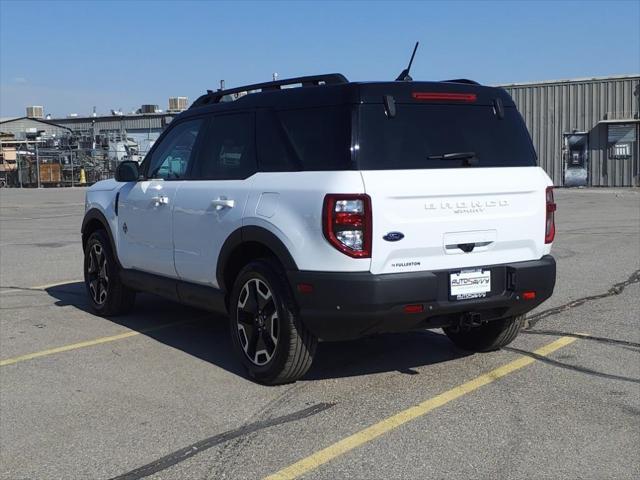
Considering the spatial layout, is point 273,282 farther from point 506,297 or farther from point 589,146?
point 589,146

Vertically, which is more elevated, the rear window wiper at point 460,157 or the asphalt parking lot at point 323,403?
the rear window wiper at point 460,157

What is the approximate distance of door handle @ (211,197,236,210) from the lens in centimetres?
549

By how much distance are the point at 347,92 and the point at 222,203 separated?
1.35m

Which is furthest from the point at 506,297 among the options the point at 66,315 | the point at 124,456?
the point at 66,315

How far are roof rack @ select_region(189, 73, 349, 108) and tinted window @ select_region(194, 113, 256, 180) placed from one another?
0.31 metres

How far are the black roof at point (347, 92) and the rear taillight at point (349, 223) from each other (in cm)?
67

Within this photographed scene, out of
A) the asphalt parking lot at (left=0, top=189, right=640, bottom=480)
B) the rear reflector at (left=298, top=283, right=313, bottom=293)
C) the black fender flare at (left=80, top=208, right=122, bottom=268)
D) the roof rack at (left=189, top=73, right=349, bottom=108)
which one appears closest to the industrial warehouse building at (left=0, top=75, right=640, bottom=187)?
the black fender flare at (left=80, top=208, right=122, bottom=268)

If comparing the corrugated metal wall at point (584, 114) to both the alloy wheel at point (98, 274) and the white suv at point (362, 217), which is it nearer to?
the alloy wheel at point (98, 274)

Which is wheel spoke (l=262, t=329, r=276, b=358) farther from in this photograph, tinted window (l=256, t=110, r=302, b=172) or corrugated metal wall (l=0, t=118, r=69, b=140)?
corrugated metal wall (l=0, t=118, r=69, b=140)

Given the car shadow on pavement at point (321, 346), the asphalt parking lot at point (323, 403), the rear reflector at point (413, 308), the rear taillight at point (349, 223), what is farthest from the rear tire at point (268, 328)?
the rear reflector at point (413, 308)

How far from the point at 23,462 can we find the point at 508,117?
12.8ft

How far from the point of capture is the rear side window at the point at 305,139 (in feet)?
15.7

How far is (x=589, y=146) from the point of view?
35.4 metres

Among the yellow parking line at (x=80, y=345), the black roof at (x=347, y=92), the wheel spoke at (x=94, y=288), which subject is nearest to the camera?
the black roof at (x=347, y=92)
